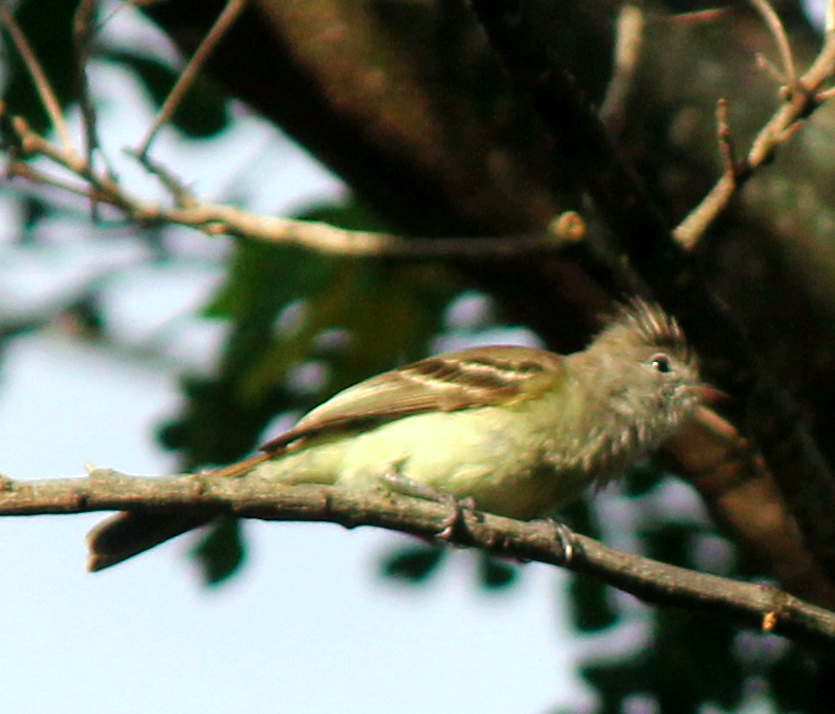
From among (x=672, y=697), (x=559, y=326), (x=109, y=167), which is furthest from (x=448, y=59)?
(x=672, y=697)

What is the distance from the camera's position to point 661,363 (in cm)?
541

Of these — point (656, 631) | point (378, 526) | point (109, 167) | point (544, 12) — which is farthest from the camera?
point (656, 631)

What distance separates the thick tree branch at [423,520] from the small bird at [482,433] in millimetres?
782

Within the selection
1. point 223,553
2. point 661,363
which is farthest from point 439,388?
point 223,553

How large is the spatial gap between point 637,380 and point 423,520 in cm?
221

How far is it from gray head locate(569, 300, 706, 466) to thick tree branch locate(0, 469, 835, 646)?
1.31 meters

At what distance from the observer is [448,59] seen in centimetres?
495

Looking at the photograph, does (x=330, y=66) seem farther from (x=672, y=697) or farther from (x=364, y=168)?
(x=672, y=697)

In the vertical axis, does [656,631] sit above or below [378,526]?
below

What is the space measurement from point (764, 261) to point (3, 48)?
10.6 ft

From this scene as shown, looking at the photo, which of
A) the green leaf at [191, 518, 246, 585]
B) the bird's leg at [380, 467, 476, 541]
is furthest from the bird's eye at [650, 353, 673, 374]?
the green leaf at [191, 518, 246, 585]

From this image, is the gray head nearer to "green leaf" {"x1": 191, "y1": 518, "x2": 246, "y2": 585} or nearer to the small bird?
the small bird

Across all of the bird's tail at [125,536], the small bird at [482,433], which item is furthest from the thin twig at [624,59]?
the bird's tail at [125,536]

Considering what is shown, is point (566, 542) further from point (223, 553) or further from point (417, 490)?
point (223, 553)
